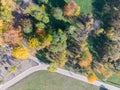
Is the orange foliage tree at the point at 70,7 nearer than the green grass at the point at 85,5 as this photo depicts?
Yes

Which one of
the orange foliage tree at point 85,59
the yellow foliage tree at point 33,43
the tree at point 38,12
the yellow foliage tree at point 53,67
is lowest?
the yellow foliage tree at point 53,67

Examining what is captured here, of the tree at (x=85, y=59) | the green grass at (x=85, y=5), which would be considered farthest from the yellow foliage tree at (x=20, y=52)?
the green grass at (x=85, y=5)

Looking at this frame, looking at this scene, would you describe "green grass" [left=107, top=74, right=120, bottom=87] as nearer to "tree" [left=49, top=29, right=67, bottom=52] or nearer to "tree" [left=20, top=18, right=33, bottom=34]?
"tree" [left=49, top=29, right=67, bottom=52]

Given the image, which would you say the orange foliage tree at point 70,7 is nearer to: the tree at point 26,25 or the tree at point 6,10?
the tree at point 26,25

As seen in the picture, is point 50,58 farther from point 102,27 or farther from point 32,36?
point 102,27

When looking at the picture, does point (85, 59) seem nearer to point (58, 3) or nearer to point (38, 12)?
point (58, 3)
